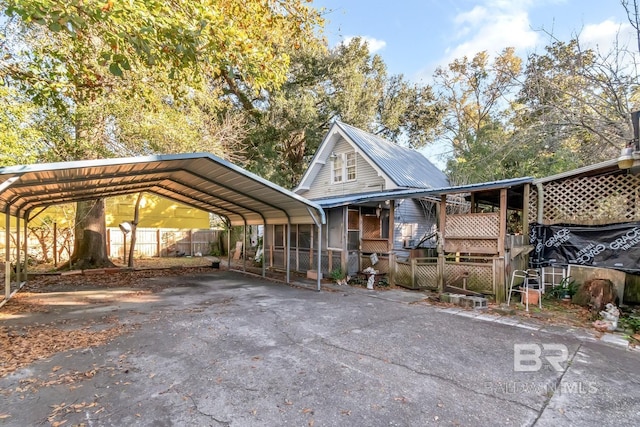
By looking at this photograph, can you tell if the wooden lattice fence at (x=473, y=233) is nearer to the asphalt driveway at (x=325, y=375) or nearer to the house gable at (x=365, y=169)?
the asphalt driveway at (x=325, y=375)

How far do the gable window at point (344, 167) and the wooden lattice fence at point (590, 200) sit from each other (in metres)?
6.92

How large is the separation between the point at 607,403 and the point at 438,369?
1604mm

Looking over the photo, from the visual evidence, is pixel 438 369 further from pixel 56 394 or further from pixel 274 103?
pixel 274 103

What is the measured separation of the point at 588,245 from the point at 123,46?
1003 centimetres

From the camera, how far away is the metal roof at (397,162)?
471 inches

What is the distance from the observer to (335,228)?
1126 cm

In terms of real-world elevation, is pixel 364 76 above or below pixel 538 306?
above

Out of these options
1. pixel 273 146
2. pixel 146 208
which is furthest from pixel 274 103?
pixel 146 208

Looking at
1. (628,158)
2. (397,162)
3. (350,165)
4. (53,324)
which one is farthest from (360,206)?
(53,324)

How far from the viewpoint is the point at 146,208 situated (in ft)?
63.4

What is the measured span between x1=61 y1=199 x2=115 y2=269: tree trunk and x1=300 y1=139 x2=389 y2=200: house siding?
8.99 metres

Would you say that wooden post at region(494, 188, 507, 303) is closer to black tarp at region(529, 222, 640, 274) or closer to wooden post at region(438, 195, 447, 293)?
black tarp at region(529, 222, 640, 274)

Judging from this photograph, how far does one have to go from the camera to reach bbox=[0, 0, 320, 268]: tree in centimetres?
407

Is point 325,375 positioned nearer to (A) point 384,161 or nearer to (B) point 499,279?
(B) point 499,279
